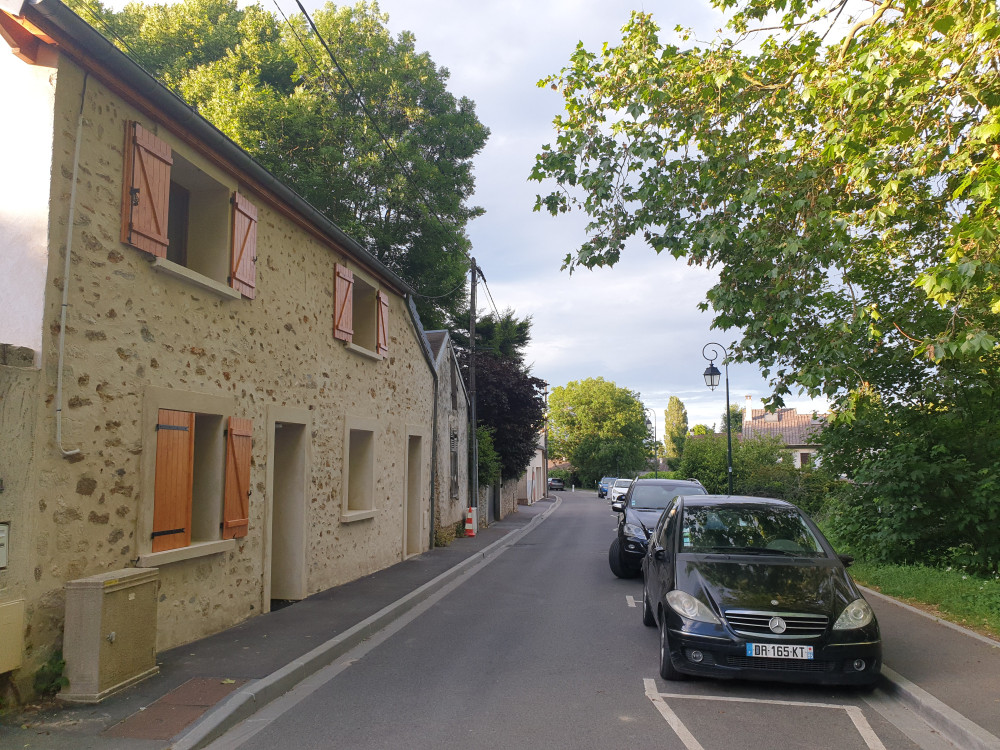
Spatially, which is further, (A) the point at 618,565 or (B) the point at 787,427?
(B) the point at 787,427

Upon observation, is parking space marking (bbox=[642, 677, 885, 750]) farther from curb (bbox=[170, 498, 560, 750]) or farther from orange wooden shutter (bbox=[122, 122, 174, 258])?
orange wooden shutter (bbox=[122, 122, 174, 258])

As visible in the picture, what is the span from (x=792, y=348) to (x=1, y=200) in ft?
28.1

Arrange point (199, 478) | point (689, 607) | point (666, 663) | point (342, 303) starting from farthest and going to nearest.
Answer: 1. point (342, 303)
2. point (199, 478)
3. point (666, 663)
4. point (689, 607)

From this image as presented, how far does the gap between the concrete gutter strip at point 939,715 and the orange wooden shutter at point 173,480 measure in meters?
6.45

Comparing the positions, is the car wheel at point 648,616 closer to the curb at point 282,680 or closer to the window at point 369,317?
the curb at point 282,680

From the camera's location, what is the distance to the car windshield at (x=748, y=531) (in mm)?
6605

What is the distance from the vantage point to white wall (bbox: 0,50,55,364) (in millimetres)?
5305


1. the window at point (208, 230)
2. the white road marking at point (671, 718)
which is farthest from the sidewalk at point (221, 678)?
the window at point (208, 230)

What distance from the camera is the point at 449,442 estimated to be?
1952cm

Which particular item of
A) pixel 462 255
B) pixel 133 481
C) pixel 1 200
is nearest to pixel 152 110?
pixel 1 200

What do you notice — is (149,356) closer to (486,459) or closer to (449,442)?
(449,442)

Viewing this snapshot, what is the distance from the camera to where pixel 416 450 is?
638 inches

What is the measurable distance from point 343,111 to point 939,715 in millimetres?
23758

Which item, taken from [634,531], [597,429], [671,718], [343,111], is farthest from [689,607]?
[597,429]
